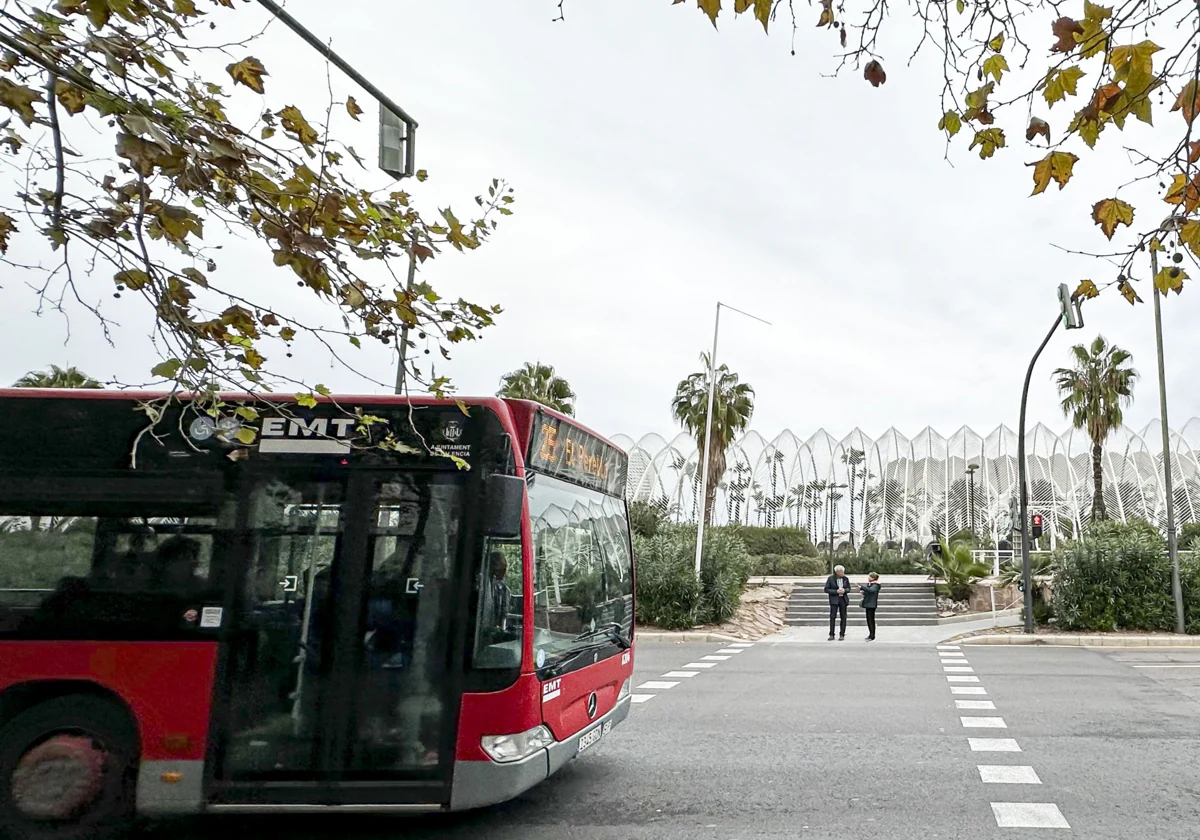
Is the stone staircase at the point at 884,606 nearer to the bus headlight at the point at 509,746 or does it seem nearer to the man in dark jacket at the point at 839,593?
the man in dark jacket at the point at 839,593

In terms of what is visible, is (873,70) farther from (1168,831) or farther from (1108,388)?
(1108,388)

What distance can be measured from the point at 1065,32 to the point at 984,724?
771cm

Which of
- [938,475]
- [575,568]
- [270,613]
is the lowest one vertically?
[270,613]

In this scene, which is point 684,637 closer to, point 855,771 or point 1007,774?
point 855,771

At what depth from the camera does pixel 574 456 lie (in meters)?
6.58

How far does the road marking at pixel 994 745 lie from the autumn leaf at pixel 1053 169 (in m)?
5.89

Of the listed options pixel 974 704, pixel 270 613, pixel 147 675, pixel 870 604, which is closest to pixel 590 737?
pixel 270 613

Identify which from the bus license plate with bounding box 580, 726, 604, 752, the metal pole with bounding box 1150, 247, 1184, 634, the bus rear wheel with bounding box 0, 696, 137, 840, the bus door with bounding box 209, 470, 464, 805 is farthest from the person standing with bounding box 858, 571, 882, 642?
the bus rear wheel with bounding box 0, 696, 137, 840

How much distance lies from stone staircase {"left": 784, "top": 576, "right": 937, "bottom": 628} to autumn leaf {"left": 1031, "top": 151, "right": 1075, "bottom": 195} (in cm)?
2360

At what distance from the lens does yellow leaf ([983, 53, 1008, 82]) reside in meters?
3.92

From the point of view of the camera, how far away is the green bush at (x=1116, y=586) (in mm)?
21203

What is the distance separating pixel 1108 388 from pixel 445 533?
3576 centimetres

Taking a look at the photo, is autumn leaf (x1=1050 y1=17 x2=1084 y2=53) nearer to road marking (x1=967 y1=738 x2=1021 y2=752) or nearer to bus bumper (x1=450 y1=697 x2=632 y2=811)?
bus bumper (x1=450 y1=697 x2=632 y2=811)

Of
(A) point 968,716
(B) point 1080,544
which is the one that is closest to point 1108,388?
(B) point 1080,544
